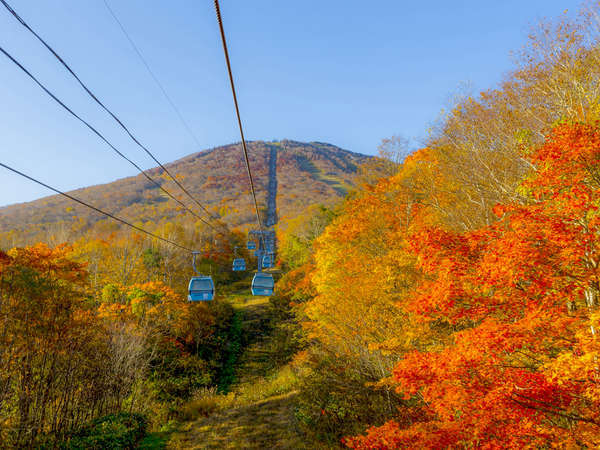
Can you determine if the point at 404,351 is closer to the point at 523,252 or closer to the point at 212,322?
the point at 523,252

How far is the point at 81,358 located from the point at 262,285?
8.27 metres

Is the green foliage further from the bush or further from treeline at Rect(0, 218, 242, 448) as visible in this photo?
treeline at Rect(0, 218, 242, 448)

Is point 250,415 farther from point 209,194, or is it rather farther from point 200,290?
point 209,194

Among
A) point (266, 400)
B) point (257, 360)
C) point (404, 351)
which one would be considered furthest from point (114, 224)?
Answer: point (404, 351)

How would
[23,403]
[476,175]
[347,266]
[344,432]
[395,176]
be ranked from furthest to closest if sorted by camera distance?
[395,176], [347,266], [344,432], [476,175], [23,403]

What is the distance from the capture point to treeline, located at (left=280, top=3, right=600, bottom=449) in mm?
7750

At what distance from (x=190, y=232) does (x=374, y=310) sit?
149 ft

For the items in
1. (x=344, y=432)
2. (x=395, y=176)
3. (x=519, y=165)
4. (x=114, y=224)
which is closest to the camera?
(x=519, y=165)

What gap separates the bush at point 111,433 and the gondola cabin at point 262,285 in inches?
331

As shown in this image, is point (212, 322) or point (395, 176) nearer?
point (395, 176)

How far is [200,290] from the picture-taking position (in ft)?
42.3

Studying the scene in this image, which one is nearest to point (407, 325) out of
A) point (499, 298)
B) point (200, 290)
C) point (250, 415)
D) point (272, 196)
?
point (499, 298)

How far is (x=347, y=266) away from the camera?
20.4 m

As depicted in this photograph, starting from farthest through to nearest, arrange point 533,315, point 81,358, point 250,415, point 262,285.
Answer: point 250,415, point 262,285, point 81,358, point 533,315
